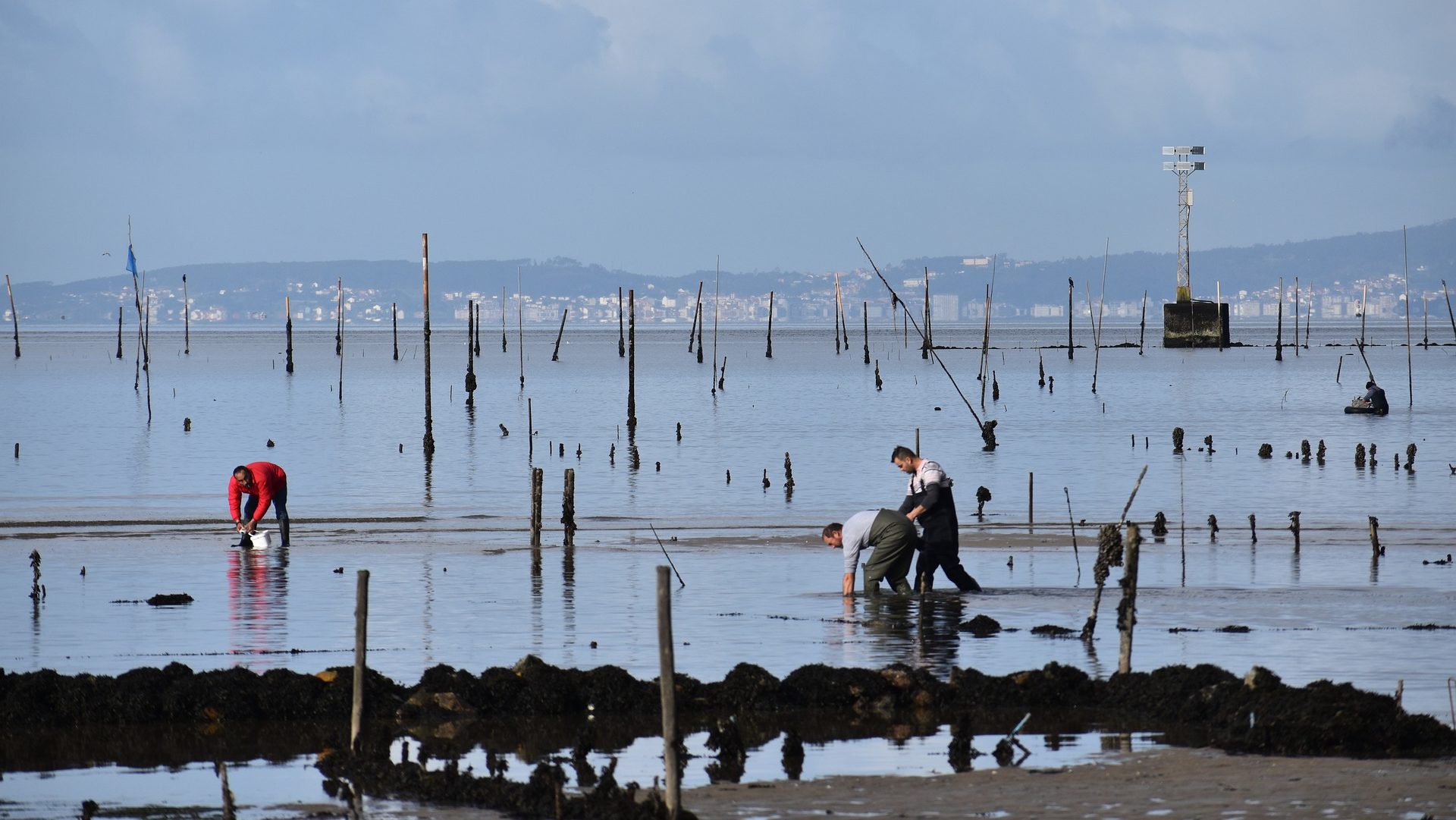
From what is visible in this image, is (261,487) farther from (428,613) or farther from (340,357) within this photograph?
(340,357)

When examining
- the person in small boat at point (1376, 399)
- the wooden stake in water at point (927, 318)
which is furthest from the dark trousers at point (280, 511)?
the person in small boat at point (1376, 399)

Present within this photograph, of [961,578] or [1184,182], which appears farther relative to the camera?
[1184,182]

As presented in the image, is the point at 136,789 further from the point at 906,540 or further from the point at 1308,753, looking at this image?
the point at 906,540

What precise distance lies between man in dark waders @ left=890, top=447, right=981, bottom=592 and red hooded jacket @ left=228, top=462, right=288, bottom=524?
30.2 ft

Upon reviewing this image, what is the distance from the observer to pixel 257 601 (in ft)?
68.1

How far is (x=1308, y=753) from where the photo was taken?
11844mm

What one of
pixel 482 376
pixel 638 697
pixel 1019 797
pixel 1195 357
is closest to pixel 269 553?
pixel 638 697

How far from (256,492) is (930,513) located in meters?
10.1

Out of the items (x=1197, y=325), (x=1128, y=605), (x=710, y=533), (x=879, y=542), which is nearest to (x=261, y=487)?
(x=710, y=533)

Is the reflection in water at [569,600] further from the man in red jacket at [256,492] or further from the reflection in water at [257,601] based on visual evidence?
the man in red jacket at [256,492]

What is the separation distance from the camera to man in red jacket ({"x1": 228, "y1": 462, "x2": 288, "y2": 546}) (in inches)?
915

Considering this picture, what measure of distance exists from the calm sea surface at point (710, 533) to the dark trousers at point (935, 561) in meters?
0.38

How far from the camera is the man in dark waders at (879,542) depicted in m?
18.5

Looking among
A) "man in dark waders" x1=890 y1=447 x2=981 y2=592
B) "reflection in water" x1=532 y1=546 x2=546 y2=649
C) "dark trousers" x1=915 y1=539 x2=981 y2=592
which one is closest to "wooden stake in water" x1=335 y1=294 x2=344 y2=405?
"reflection in water" x1=532 y1=546 x2=546 y2=649
